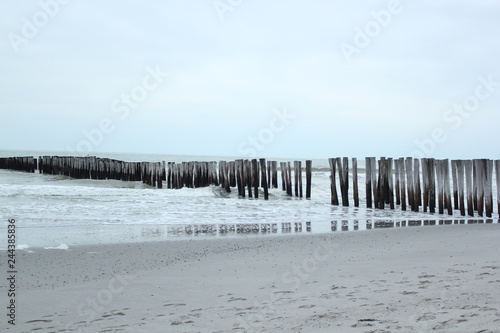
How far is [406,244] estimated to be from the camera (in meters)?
7.16

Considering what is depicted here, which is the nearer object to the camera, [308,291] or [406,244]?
[308,291]

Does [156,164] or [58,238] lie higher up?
[156,164]

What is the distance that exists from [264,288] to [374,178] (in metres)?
11.0

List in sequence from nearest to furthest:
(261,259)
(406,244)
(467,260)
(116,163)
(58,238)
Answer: (467,260)
(261,259)
(406,244)
(58,238)
(116,163)

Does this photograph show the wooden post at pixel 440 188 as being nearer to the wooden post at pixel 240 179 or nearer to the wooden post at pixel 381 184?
the wooden post at pixel 381 184

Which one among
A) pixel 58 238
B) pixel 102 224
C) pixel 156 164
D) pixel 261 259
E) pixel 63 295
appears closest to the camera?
pixel 63 295

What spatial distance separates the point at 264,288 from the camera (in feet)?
14.9

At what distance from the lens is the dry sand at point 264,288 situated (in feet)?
11.5

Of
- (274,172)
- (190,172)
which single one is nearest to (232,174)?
(274,172)

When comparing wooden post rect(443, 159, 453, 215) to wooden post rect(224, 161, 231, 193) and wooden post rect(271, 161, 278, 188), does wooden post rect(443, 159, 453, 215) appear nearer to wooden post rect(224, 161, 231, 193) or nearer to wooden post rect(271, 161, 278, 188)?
wooden post rect(271, 161, 278, 188)

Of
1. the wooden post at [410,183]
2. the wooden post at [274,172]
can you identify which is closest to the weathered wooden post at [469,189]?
the wooden post at [410,183]

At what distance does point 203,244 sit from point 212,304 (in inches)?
140

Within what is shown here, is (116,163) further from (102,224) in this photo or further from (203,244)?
(203,244)

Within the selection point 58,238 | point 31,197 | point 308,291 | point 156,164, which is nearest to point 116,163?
point 156,164
